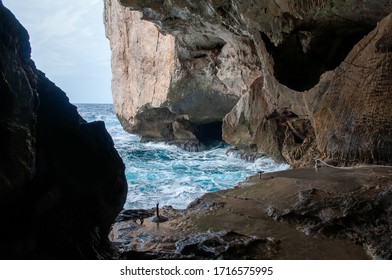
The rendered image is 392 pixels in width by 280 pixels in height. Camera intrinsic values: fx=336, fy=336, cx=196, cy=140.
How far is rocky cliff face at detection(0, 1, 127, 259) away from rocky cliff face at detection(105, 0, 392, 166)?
5.04 metres

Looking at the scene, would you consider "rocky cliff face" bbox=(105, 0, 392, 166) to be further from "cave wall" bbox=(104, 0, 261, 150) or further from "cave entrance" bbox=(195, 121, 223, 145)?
"cave entrance" bbox=(195, 121, 223, 145)

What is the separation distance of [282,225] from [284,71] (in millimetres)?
5847

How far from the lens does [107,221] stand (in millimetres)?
3131

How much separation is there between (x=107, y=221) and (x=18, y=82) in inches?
56.9

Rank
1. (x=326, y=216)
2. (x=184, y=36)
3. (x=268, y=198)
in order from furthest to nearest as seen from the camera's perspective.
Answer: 1. (x=184, y=36)
2. (x=268, y=198)
3. (x=326, y=216)

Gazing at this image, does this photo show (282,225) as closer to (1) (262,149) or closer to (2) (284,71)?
(2) (284,71)

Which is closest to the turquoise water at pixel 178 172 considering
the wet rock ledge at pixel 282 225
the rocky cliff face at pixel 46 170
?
the wet rock ledge at pixel 282 225

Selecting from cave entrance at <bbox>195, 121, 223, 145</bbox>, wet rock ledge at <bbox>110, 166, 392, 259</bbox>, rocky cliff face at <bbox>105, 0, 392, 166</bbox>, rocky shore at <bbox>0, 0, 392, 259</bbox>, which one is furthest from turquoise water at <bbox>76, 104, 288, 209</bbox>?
wet rock ledge at <bbox>110, 166, 392, 259</bbox>

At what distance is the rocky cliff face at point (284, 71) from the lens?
20.6 ft

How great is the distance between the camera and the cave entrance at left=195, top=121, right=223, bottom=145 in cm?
2205

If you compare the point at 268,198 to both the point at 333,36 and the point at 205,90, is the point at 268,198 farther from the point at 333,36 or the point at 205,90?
the point at 205,90

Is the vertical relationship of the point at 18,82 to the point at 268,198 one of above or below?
above

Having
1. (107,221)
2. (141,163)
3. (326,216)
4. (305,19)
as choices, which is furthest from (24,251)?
(141,163)

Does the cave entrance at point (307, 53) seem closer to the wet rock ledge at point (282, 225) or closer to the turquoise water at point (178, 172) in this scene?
the wet rock ledge at point (282, 225)
